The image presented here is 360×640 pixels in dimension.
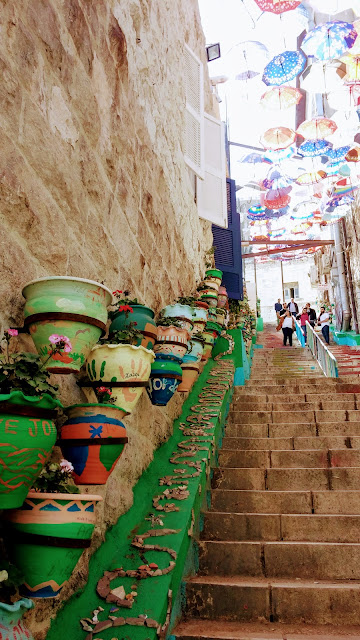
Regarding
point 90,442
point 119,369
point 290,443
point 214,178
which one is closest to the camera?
point 90,442

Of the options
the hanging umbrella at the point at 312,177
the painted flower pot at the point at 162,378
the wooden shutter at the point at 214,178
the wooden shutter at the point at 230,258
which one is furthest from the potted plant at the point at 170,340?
the hanging umbrella at the point at 312,177

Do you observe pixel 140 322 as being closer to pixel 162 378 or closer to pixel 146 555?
pixel 162 378

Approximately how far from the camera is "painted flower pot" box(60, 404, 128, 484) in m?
1.53

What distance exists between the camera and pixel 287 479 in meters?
3.27

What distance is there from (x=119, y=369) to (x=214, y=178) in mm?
5916

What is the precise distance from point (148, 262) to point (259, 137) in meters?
9.24

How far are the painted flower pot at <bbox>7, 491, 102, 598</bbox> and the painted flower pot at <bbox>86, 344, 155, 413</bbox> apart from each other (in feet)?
2.36


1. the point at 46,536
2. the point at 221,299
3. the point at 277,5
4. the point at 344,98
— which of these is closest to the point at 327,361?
the point at 221,299

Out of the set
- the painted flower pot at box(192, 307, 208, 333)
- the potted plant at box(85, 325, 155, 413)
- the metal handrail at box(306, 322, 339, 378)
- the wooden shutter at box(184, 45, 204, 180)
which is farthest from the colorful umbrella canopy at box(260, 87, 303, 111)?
the potted plant at box(85, 325, 155, 413)

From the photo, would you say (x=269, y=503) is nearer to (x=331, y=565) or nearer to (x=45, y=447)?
(x=331, y=565)

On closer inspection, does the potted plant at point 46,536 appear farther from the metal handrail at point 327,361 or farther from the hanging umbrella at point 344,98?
the hanging umbrella at point 344,98

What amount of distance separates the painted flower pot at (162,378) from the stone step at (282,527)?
84 centimetres

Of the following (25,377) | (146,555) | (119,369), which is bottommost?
(146,555)

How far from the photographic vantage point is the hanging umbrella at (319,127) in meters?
10.1
